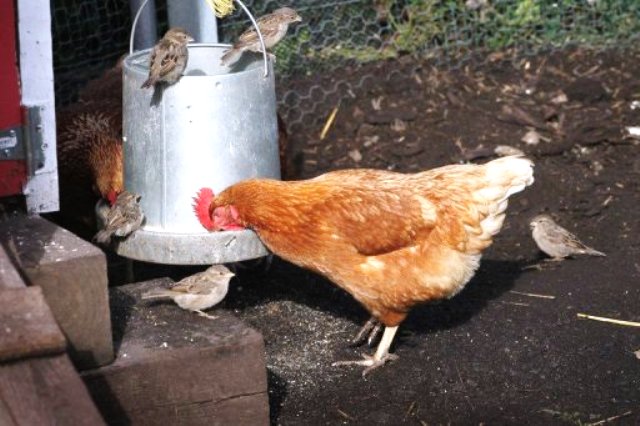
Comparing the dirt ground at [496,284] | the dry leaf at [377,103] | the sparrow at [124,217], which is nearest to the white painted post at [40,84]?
the sparrow at [124,217]

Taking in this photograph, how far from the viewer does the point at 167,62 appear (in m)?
5.07

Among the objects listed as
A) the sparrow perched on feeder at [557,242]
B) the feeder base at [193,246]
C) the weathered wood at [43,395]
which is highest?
the weathered wood at [43,395]

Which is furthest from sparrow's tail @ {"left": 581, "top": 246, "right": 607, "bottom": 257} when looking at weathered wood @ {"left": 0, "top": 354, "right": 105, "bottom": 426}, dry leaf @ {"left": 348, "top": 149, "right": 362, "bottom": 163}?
weathered wood @ {"left": 0, "top": 354, "right": 105, "bottom": 426}

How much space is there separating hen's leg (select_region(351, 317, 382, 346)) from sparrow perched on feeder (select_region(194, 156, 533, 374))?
0.17 metres

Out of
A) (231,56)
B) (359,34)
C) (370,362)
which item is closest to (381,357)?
(370,362)

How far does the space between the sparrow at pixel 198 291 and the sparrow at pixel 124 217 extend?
0.40 meters

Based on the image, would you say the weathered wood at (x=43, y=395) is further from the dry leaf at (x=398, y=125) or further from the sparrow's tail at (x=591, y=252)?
the dry leaf at (x=398, y=125)

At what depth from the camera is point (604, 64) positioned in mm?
9125

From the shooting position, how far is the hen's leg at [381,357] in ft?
17.6

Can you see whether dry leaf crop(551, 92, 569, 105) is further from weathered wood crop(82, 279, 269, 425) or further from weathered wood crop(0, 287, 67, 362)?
weathered wood crop(0, 287, 67, 362)

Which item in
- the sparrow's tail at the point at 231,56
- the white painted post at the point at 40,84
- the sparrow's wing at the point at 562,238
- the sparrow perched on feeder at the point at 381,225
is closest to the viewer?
the white painted post at the point at 40,84

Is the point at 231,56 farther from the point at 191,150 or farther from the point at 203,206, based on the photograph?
the point at 203,206

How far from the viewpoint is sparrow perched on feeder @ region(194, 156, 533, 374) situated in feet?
16.9

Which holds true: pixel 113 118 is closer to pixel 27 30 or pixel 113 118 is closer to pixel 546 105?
pixel 27 30
